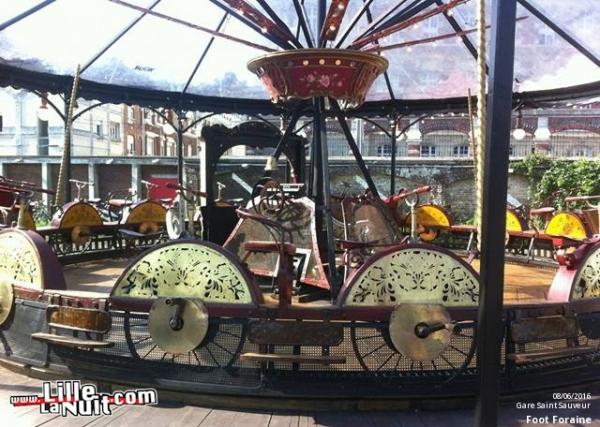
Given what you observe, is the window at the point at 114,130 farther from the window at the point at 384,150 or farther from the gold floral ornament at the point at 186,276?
the gold floral ornament at the point at 186,276

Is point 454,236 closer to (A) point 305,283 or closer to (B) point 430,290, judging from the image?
(A) point 305,283

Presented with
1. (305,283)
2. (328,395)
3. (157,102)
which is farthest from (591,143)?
(328,395)

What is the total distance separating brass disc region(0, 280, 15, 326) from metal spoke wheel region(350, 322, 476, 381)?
7.15ft

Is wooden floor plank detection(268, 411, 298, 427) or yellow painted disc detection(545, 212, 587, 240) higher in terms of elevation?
yellow painted disc detection(545, 212, 587, 240)

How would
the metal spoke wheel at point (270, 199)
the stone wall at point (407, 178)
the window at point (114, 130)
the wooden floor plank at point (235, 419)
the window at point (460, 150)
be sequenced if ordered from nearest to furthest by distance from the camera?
the wooden floor plank at point (235, 419), the metal spoke wheel at point (270, 199), the stone wall at point (407, 178), the window at point (460, 150), the window at point (114, 130)

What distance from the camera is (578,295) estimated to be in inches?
121

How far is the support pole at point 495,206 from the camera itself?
1677mm

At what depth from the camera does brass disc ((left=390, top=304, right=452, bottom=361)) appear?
107 inches

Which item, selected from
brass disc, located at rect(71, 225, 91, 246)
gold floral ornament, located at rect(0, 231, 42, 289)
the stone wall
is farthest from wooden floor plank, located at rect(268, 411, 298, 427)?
the stone wall

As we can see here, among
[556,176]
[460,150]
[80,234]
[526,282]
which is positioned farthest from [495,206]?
[460,150]

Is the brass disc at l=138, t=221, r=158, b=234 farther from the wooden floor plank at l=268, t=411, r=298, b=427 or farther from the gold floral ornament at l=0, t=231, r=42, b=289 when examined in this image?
the wooden floor plank at l=268, t=411, r=298, b=427

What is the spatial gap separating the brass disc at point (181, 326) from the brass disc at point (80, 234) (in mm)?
4970

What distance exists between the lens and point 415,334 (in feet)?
8.97

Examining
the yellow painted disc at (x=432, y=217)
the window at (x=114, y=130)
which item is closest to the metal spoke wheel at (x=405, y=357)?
the yellow painted disc at (x=432, y=217)
